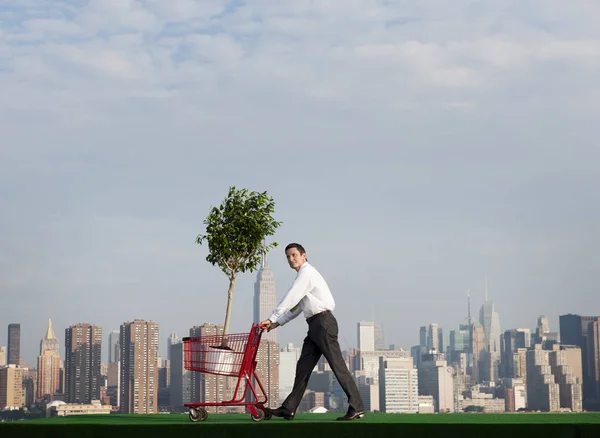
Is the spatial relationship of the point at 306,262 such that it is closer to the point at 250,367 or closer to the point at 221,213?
the point at 250,367

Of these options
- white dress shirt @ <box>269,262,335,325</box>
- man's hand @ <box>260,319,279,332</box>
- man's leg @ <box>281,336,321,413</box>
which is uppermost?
white dress shirt @ <box>269,262,335,325</box>

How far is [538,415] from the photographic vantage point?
1103 cm

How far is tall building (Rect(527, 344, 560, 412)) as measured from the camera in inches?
6895

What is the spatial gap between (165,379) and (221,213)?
13381 cm

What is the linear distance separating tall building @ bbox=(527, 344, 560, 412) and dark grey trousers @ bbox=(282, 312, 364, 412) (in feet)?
540

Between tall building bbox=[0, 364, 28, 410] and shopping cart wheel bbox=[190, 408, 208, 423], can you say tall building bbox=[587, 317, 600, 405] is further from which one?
shopping cart wheel bbox=[190, 408, 208, 423]

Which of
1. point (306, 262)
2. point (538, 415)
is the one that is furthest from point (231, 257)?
point (538, 415)

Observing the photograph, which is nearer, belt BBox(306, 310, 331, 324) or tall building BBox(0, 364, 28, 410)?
belt BBox(306, 310, 331, 324)

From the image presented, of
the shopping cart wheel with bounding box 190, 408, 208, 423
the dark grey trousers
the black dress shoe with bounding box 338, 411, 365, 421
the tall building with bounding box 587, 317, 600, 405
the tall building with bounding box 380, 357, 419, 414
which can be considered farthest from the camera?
the tall building with bounding box 380, 357, 419, 414

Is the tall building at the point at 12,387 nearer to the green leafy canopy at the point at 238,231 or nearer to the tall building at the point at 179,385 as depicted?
the tall building at the point at 179,385

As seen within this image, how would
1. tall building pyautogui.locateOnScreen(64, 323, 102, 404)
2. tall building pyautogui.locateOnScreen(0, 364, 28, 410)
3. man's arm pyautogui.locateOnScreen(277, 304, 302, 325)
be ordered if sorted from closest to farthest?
man's arm pyautogui.locateOnScreen(277, 304, 302, 325) < tall building pyautogui.locateOnScreen(0, 364, 28, 410) < tall building pyautogui.locateOnScreen(64, 323, 102, 404)
